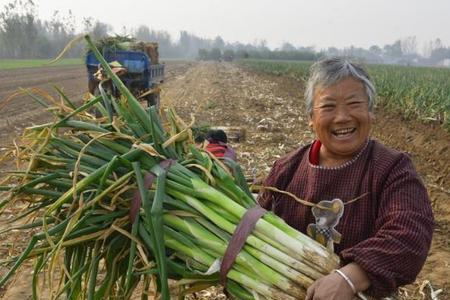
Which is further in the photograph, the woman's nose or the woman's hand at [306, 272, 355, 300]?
the woman's nose

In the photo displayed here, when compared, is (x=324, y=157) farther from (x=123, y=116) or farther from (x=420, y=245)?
(x=123, y=116)

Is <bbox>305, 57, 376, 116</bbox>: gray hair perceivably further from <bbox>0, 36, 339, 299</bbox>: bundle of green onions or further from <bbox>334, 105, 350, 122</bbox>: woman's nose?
<bbox>0, 36, 339, 299</bbox>: bundle of green onions

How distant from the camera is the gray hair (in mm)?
1720

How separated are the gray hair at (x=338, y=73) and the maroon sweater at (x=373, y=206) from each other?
20cm

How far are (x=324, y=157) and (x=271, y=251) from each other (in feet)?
1.90

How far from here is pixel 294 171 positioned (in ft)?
6.53

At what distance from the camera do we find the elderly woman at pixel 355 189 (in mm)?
1422

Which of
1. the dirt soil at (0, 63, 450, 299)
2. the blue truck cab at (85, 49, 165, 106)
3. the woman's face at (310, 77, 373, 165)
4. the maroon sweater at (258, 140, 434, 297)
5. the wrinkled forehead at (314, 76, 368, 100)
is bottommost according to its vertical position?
the dirt soil at (0, 63, 450, 299)

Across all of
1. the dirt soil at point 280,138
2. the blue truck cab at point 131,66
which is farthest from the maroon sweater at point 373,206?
the blue truck cab at point 131,66

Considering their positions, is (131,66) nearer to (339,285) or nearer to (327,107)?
(327,107)

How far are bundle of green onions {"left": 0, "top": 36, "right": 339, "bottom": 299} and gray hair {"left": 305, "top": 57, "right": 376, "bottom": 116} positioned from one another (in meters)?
0.44

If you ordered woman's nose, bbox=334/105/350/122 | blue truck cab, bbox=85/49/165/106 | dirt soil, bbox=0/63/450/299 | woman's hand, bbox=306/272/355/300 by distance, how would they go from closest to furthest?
woman's hand, bbox=306/272/355/300 < woman's nose, bbox=334/105/350/122 < dirt soil, bbox=0/63/450/299 < blue truck cab, bbox=85/49/165/106

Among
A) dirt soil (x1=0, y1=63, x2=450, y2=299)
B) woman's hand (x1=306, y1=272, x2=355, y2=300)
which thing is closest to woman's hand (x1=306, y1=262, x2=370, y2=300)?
woman's hand (x1=306, y1=272, x2=355, y2=300)

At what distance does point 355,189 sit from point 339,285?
1.50ft
